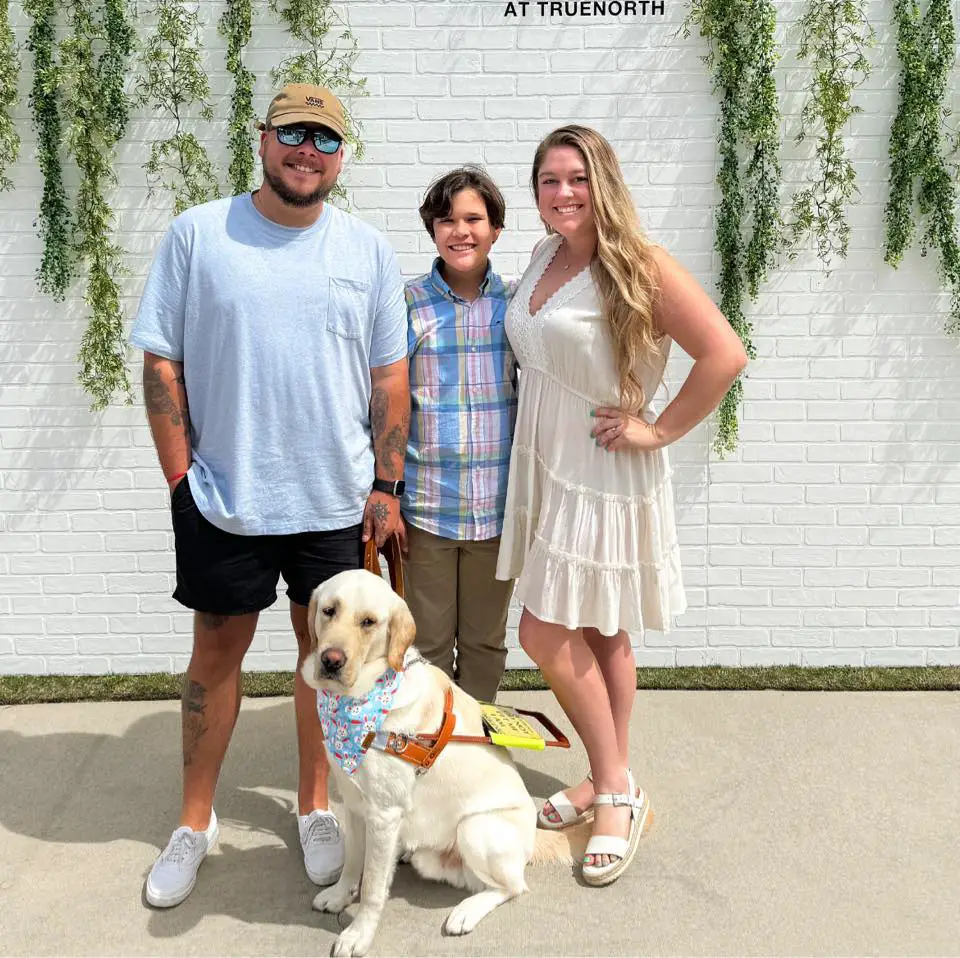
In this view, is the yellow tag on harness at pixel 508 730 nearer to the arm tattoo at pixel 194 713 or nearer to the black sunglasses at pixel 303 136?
the arm tattoo at pixel 194 713

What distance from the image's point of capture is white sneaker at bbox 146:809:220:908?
2617mm

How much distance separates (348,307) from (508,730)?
1.25m

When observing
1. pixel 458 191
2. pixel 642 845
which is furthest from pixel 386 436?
pixel 642 845

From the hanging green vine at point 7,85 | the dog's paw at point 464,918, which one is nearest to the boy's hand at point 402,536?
the dog's paw at point 464,918

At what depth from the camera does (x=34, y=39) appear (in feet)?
12.0

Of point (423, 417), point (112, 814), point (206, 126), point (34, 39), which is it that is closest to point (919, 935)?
point (423, 417)

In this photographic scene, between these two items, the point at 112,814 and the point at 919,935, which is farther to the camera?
the point at 112,814

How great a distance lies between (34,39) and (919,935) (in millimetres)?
4214

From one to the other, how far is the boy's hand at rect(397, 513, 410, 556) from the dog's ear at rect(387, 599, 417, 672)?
0.49m

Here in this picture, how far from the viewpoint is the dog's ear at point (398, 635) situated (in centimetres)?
239

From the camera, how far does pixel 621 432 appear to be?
2.68 meters

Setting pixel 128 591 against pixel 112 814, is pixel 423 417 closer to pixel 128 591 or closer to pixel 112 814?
pixel 112 814

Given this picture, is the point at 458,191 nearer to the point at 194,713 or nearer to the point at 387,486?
the point at 387,486

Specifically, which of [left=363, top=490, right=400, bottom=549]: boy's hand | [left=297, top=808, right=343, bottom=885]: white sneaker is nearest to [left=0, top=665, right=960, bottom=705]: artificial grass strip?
[left=297, top=808, right=343, bottom=885]: white sneaker
